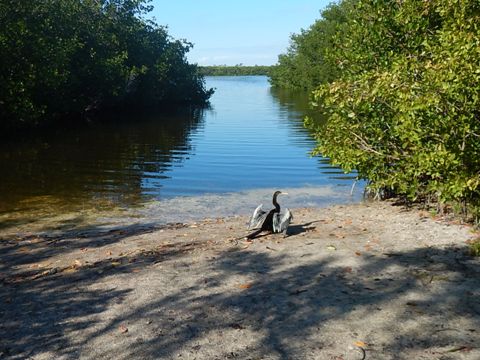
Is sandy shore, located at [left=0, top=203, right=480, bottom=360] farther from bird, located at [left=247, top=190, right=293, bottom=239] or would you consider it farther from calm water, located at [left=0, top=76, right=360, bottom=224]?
calm water, located at [left=0, top=76, right=360, bottom=224]

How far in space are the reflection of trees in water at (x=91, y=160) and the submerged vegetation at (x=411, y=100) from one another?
9.87 m

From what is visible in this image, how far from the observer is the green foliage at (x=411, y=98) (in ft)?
30.4

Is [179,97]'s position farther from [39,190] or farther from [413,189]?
[413,189]

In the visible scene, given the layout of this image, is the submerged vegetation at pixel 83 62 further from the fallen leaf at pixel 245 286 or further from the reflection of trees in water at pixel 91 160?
the fallen leaf at pixel 245 286

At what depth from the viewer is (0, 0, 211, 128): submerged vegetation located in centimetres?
3397

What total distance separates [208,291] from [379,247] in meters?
4.23

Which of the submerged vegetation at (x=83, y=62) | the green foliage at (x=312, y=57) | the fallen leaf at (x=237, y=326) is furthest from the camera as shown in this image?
the green foliage at (x=312, y=57)

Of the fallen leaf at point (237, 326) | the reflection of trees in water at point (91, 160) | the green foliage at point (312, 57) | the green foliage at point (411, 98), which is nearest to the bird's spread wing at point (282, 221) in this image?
the green foliage at point (411, 98)

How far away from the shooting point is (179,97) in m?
78.0

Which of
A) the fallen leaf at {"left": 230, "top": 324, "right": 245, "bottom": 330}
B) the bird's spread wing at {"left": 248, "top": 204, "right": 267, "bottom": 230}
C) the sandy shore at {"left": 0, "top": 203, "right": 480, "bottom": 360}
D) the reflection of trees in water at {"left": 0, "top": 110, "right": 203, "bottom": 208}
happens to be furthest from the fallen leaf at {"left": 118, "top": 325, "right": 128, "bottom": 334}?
the reflection of trees in water at {"left": 0, "top": 110, "right": 203, "bottom": 208}

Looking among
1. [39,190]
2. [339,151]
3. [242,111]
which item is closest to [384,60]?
[339,151]

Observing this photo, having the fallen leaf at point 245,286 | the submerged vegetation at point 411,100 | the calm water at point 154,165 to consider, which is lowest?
the calm water at point 154,165

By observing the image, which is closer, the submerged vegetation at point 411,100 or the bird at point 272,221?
the submerged vegetation at point 411,100

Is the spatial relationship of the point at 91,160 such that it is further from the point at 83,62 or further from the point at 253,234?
the point at 83,62
